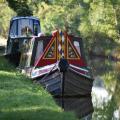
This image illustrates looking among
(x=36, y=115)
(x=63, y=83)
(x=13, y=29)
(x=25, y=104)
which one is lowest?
(x=13, y=29)

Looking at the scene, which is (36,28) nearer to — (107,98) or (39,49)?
(39,49)

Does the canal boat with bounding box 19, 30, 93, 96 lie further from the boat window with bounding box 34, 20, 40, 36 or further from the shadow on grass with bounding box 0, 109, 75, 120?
the boat window with bounding box 34, 20, 40, 36

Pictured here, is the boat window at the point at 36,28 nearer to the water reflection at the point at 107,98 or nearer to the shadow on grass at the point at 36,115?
the water reflection at the point at 107,98

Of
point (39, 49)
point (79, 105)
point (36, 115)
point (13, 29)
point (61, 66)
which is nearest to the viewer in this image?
point (36, 115)

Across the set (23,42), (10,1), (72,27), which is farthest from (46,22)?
(10,1)

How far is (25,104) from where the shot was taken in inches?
613

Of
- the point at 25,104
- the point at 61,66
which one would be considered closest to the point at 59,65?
the point at 61,66

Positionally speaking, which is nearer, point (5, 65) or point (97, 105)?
point (97, 105)

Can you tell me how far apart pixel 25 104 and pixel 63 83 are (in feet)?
23.5

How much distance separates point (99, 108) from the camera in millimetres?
21531

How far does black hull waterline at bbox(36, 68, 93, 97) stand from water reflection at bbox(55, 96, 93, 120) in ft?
1.17

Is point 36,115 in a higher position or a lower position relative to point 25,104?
higher

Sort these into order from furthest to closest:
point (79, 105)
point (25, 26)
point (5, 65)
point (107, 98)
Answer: point (25, 26)
point (5, 65)
point (107, 98)
point (79, 105)

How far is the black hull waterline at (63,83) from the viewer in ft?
74.3
